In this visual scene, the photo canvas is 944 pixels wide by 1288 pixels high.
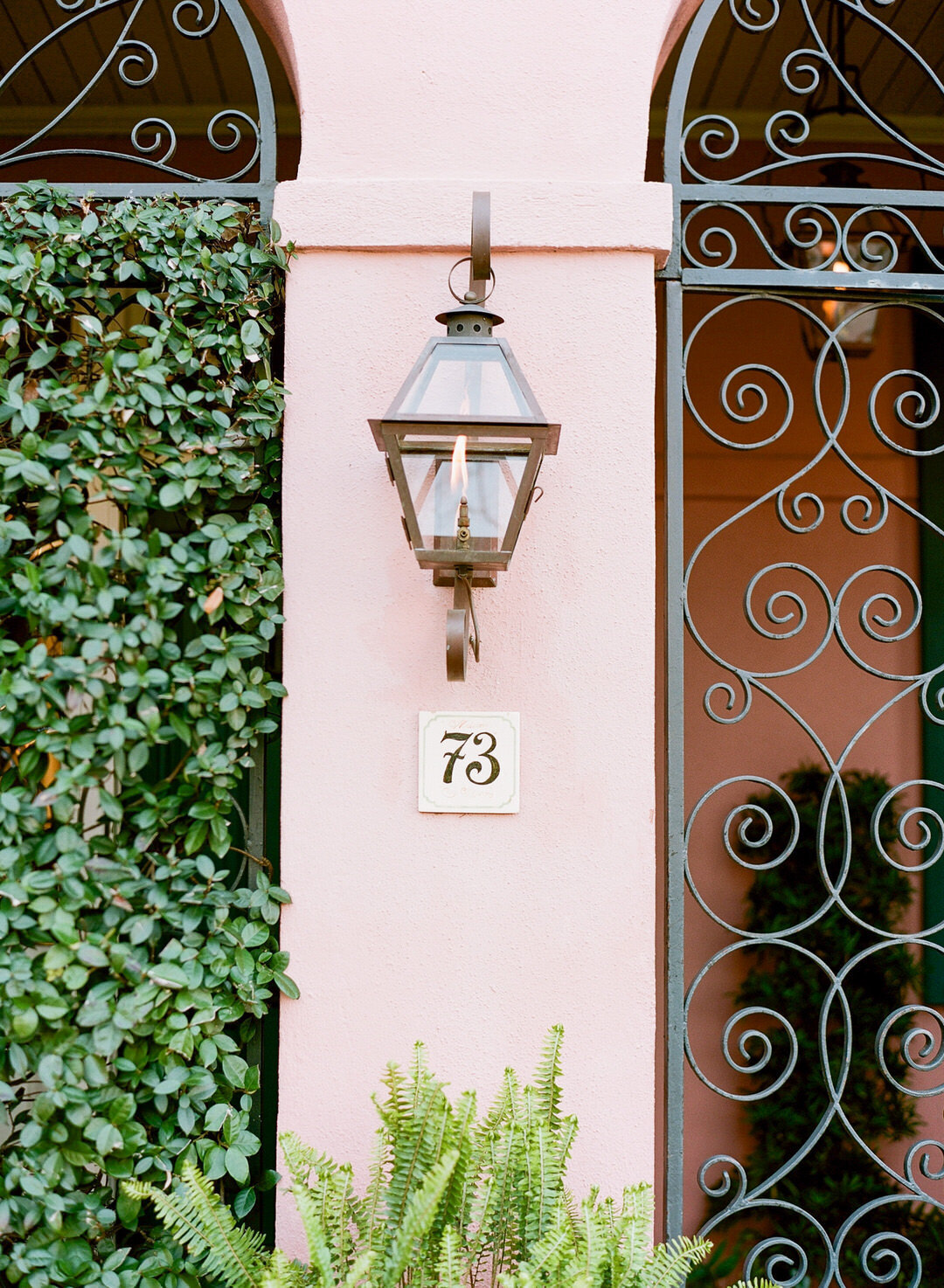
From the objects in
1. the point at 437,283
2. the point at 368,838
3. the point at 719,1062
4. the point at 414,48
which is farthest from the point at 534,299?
the point at 719,1062

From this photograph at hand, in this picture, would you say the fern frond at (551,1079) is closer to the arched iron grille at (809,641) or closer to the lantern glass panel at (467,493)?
the lantern glass panel at (467,493)

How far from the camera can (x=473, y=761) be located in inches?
84.0

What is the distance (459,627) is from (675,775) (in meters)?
0.71

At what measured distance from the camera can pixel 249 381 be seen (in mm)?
2154

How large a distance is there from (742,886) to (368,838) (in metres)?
2.19

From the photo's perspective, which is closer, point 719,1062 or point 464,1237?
point 464,1237

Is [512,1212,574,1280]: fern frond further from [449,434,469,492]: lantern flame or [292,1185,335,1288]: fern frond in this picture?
[449,434,469,492]: lantern flame

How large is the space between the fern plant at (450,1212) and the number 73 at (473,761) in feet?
1.95

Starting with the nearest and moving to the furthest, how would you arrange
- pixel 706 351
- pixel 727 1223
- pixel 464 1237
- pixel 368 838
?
pixel 464 1237 < pixel 368 838 < pixel 727 1223 < pixel 706 351

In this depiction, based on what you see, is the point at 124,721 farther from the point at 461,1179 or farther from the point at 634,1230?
the point at 634,1230

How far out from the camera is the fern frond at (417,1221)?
1.55 meters

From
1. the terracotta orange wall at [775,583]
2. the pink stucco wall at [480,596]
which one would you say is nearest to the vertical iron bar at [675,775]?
the pink stucco wall at [480,596]

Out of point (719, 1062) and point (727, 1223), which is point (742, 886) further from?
point (727, 1223)

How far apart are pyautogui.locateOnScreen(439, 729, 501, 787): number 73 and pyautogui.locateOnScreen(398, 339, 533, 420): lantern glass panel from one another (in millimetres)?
703
